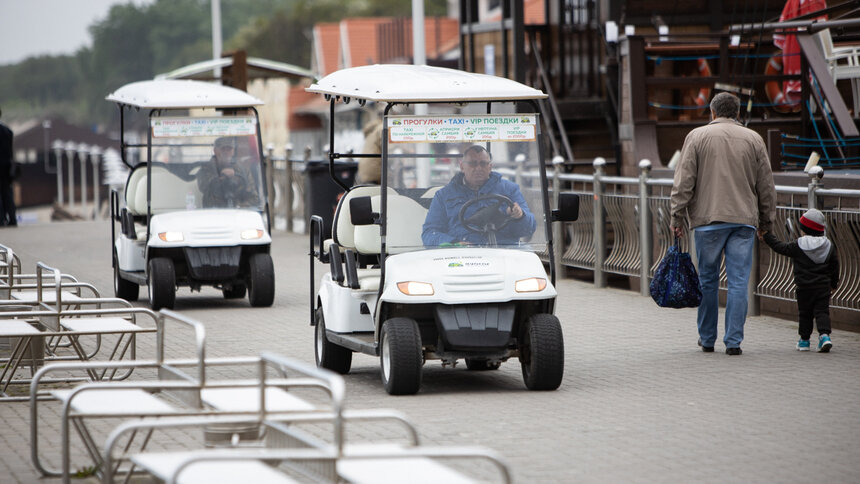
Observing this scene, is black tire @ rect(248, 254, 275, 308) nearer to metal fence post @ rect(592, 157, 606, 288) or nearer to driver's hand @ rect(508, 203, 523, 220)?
metal fence post @ rect(592, 157, 606, 288)

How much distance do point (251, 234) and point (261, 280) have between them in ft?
1.58

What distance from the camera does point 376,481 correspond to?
15.6ft

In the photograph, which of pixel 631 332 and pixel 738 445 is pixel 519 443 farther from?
pixel 631 332

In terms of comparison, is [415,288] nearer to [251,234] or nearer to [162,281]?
[162,281]

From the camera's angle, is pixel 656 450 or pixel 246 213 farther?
pixel 246 213

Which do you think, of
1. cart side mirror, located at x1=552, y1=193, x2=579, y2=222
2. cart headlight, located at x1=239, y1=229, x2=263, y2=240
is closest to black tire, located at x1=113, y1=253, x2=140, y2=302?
cart headlight, located at x1=239, y1=229, x2=263, y2=240

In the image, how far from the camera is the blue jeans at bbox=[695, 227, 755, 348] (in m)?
10.3

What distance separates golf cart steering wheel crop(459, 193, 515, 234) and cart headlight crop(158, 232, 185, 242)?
5278mm

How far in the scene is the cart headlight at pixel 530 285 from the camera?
8859 millimetres

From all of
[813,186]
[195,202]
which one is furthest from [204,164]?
[813,186]

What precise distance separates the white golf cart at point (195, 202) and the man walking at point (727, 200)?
5258mm

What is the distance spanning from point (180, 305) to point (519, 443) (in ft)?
26.7

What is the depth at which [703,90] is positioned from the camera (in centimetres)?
1925

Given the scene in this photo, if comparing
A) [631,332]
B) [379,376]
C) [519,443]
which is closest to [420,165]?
[379,376]
